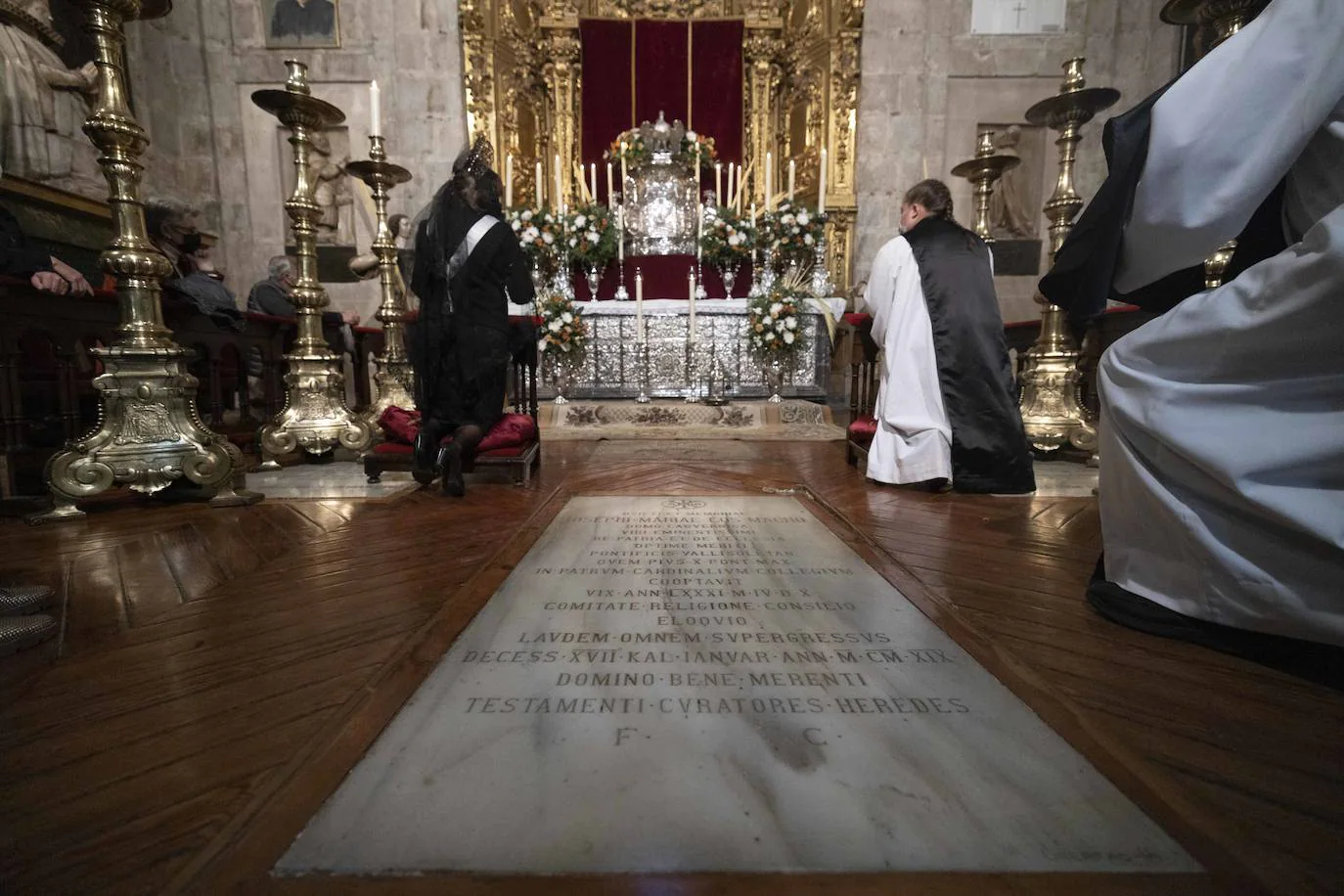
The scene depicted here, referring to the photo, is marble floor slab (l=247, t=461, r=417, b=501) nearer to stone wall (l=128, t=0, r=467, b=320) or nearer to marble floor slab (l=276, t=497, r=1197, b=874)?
marble floor slab (l=276, t=497, r=1197, b=874)

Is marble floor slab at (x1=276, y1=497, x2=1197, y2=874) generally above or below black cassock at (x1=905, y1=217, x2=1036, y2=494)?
below

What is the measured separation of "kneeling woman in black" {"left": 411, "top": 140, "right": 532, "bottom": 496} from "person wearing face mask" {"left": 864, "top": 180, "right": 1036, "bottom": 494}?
80.6 inches

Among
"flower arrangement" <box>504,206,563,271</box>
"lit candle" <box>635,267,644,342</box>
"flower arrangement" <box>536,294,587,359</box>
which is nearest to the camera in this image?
"lit candle" <box>635,267,644,342</box>

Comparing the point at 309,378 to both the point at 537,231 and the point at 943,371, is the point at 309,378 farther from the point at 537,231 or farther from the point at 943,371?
the point at 943,371

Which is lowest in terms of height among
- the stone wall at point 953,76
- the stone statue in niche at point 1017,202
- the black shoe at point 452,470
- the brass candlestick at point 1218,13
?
the black shoe at point 452,470

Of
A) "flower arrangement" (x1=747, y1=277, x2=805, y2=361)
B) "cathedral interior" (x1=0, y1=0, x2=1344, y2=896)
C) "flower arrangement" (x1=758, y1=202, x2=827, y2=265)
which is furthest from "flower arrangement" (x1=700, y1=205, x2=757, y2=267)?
"flower arrangement" (x1=747, y1=277, x2=805, y2=361)

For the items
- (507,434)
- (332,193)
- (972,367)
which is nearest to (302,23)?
(332,193)

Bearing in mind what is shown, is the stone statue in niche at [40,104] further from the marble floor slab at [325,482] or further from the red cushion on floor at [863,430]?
the red cushion on floor at [863,430]

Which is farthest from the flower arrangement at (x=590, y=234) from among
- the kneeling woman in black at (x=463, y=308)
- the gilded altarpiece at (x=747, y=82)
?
the kneeling woman in black at (x=463, y=308)

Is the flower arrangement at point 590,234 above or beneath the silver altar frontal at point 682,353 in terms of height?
above

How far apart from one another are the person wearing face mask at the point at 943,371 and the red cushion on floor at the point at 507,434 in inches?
77.3

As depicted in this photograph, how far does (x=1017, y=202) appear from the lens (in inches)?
292

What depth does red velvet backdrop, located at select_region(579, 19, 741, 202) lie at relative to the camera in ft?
26.5

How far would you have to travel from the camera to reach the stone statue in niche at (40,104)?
203 inches
